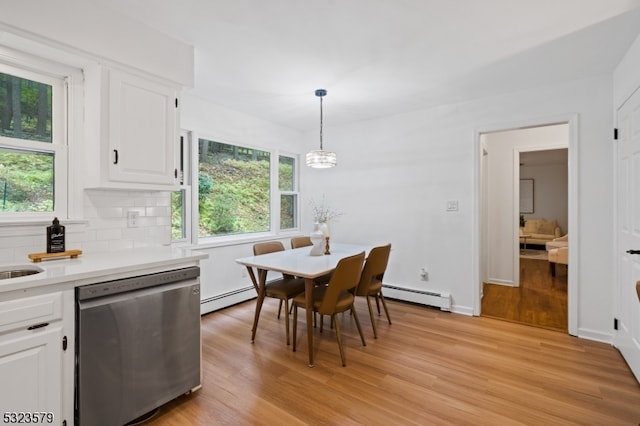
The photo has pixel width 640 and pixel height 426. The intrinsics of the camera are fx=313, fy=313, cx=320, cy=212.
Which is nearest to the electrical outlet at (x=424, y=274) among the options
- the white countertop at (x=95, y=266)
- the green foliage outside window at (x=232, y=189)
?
the green foliage outside window at (x=232, y=189)

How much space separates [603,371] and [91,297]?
11.3 ft

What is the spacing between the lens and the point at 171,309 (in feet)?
6.14

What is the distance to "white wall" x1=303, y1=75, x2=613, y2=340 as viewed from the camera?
9.43 feet

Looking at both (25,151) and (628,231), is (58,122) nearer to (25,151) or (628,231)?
(25,151)

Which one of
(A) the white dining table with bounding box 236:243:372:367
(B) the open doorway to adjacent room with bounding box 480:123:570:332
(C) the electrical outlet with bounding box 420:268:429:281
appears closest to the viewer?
(A) the white dining table with bounding box 236:243:372:367

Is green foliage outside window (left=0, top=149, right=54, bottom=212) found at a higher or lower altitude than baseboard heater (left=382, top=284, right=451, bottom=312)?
higher

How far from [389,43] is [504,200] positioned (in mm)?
3468

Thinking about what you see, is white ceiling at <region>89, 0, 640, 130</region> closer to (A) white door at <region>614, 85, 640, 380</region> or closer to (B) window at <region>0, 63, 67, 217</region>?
(A) white door at <region>614, 85, 640, 380</region>

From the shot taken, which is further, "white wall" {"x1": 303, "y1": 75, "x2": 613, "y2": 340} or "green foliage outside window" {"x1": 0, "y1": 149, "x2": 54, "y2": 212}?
"white wall" {"x1": 303, "y1": 75, "x2": 613, "y2": 340}

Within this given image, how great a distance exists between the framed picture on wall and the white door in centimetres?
677

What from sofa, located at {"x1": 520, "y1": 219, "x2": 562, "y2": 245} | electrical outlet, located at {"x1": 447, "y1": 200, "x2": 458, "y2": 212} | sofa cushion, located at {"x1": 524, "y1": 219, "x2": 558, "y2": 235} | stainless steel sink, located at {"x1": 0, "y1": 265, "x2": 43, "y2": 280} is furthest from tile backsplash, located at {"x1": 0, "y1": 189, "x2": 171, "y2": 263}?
sofa cushion, located at {"x1": 524, "y1": 219, "x2": 558, "y2": 235}

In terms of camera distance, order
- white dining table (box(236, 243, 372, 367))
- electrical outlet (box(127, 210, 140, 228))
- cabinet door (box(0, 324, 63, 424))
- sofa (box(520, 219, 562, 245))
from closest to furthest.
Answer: cabinet door (box(0, 324, 63, 424)) → electrical outlet (box(127, 210, 140, 228)) → white dining table (box(236, 243, 372, 367)) → sofa (box(520, 219, 562, 245))

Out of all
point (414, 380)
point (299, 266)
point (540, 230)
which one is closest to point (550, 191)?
point (540, 230)

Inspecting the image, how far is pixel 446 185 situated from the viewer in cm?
373
